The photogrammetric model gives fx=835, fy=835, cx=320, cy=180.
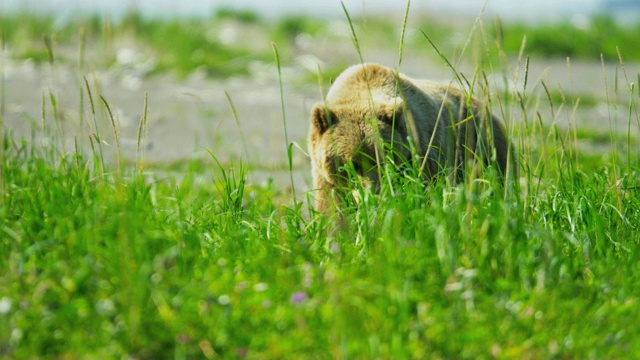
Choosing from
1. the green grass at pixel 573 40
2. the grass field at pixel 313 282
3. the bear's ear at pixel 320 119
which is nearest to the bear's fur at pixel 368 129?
the bear's ear at pixel 320 119

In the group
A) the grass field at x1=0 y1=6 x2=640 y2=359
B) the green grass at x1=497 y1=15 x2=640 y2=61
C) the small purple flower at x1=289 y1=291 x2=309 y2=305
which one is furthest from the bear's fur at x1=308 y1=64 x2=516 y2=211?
the green grass at x1=497 y1=15 x2=640 y2=61

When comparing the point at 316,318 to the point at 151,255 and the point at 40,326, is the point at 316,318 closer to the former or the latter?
the point at 151,255

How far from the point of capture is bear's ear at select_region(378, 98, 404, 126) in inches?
166

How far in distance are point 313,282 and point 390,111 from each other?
153 centimetres

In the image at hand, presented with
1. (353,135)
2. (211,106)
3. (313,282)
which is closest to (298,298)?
(313,282)

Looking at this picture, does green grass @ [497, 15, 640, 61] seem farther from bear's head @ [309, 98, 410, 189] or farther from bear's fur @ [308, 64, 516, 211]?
bear's head @ [309, 98, 410, 189]

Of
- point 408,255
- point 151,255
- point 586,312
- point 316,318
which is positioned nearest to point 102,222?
point 151,255

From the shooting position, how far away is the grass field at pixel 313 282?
2623 millimetres

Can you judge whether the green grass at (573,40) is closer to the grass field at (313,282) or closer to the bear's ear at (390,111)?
the bear's ear at (390,111)

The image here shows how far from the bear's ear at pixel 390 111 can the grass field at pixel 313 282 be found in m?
0.64

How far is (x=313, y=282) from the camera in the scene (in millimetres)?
2932

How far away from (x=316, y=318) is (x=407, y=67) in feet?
29.1

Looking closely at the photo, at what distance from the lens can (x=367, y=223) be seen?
3.34 m

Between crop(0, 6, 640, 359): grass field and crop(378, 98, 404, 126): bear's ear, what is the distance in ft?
2.11
